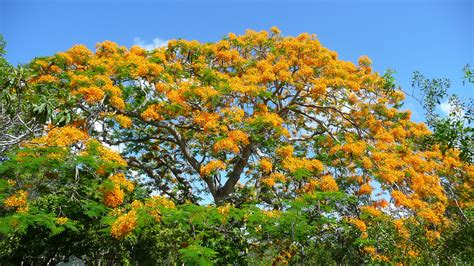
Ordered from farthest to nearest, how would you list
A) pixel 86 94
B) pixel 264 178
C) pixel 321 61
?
pixel 321 61 < pixel 264 178 < pixel 86 94

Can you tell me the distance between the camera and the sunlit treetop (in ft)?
35.2

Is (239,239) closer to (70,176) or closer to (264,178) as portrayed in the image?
(264,178)

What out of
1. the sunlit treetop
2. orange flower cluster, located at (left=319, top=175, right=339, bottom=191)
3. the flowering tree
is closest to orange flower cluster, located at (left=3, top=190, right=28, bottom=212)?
the flowering tree

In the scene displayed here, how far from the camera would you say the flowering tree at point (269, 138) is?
9281 mm

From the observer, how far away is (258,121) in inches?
427

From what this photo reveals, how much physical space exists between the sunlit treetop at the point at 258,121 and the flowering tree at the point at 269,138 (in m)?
0.04

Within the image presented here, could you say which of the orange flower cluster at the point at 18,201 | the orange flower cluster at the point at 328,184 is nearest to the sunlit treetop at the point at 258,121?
the orange flower cluster at the point at 328,184

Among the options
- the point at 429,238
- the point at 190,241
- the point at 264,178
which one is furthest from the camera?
the point at 264,178

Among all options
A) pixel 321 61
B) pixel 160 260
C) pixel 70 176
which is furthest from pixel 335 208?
pixel 160 260

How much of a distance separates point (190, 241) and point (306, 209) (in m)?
3.27

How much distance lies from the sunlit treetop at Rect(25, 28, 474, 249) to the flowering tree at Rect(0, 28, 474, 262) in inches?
1.7

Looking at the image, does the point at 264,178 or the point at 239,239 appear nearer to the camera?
the point at 239,239

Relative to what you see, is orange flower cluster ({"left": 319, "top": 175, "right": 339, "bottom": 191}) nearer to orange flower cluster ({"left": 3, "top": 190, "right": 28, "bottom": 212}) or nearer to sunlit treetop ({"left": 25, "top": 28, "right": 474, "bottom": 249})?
sunlit treetop ({"left": 25, "top": 28, "right": 474, "bottom": 249})

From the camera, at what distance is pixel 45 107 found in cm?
706
